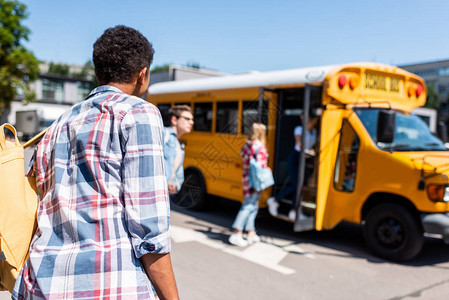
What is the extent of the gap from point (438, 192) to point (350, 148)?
1.44 meters

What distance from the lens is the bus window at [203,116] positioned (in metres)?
7.97

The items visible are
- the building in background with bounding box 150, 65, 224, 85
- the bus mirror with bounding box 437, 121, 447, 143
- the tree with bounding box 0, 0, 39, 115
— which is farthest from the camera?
the tree with bounding box 0, 0, 39, 115

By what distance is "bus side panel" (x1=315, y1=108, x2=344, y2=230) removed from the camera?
603 centimetres

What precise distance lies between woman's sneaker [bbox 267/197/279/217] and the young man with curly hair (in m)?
5.38

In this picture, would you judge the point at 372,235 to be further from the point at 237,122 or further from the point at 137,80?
the point at 137,80

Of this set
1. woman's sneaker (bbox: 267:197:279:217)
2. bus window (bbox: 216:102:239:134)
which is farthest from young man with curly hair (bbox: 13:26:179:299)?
bus window (bbox: 216:102:239:134)

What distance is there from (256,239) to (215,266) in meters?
1.25

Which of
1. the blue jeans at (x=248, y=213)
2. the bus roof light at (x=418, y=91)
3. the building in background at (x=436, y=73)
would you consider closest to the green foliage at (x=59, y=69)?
the building in background at (x=436, y=73)

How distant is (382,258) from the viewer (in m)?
5.68

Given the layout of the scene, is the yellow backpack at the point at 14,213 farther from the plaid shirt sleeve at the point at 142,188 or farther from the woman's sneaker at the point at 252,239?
the woman's sneaker at the point at 252,239

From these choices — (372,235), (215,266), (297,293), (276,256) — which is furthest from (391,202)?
(215,266)

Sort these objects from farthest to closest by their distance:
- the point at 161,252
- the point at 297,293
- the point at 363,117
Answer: the point at 363,117
the point at 297,293
the point at 161,252

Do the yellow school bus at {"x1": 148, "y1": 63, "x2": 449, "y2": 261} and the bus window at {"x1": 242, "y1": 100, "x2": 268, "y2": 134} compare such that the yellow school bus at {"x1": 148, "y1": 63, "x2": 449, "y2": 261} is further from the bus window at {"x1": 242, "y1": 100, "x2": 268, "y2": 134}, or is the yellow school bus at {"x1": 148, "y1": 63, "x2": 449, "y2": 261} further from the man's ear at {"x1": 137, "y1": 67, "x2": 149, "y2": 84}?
the man's ear at {"x1": 137, "y1": 67, "x2": 149, "y2": 84}

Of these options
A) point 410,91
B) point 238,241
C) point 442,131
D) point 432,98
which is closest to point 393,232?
point 238,241
